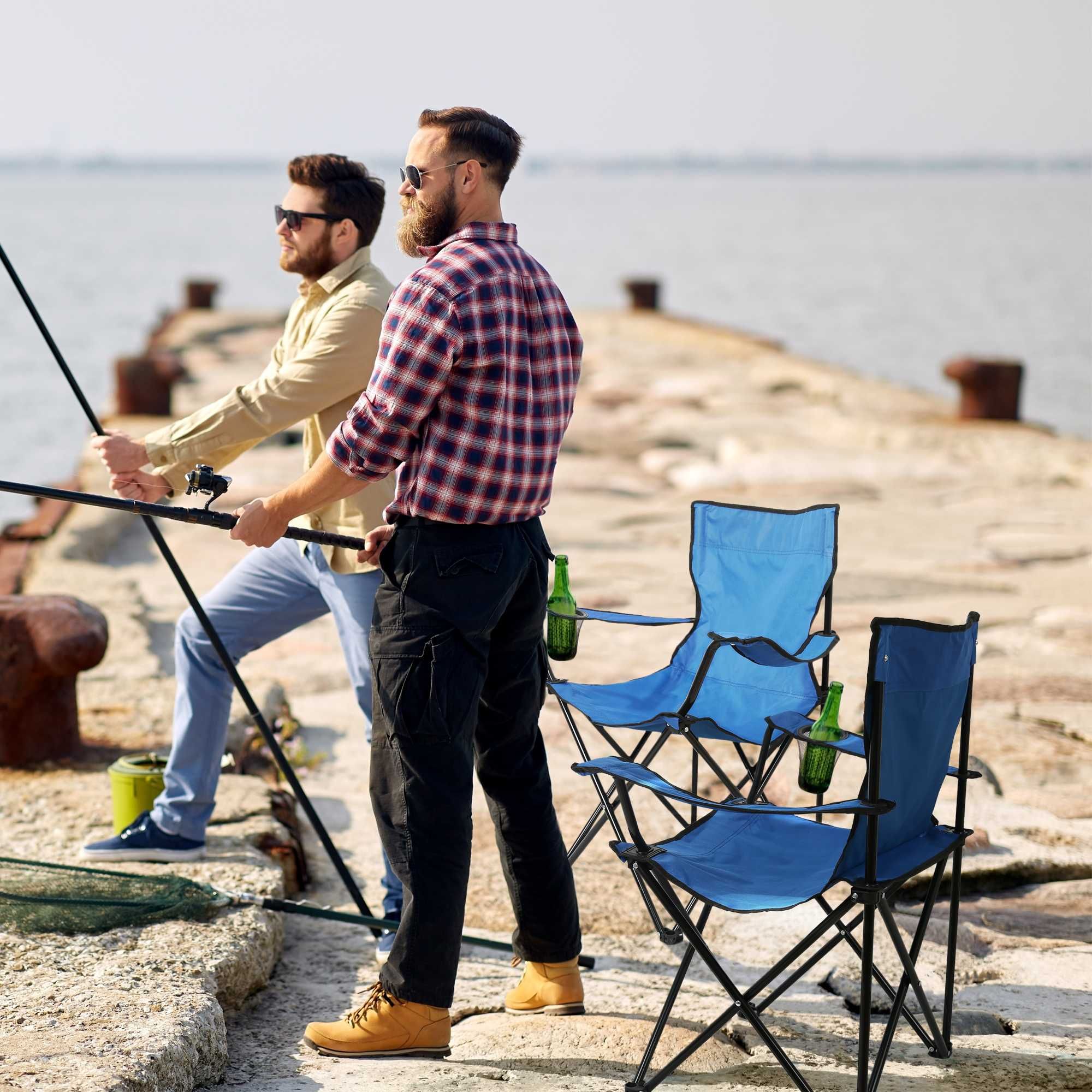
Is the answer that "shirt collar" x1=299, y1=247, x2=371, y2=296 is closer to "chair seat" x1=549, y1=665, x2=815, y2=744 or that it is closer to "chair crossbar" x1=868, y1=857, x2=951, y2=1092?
"chair seat" x1=549, y1=665, x2=815, y2=744

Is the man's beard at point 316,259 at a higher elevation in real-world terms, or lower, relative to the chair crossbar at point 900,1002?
higher

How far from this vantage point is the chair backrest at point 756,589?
4125 mm

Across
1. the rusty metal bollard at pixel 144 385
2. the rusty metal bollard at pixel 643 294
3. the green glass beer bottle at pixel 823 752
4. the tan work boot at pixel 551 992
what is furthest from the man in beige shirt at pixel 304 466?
the rusty metal bollard at pixel 643 294

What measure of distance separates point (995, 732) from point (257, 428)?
2.90 m

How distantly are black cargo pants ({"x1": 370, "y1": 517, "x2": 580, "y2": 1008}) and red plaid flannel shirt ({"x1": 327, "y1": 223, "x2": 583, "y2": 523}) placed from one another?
9cm

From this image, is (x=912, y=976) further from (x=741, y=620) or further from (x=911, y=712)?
(x=741, y=620)

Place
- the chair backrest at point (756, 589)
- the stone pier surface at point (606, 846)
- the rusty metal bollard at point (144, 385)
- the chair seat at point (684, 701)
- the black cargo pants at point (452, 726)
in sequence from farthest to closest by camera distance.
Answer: the rusty metal bollard at point (144, 385)
the chair backrest at point (756, 589)
the chair seat at point (684, 701)
the stone pier surface at point (606, 846)
the black cargo pants at point (452, 726)

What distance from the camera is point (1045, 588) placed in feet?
24.6

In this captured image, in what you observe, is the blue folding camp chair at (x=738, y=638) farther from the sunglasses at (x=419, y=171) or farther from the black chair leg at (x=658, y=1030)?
the sunglasses at (x=419, y=171)

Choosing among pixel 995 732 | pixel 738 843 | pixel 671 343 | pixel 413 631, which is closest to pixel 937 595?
pixel 995 732

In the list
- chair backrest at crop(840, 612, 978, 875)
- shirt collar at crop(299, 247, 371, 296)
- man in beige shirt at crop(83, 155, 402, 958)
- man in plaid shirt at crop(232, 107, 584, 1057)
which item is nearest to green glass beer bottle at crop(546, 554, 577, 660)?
man in beige shirt at crop(83, 155, 402, 958)

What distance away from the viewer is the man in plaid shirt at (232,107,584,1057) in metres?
3.08

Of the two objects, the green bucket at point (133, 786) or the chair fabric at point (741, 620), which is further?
the green bucket at point (133, 786)

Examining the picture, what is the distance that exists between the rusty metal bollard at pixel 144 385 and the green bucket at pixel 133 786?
358 inches
